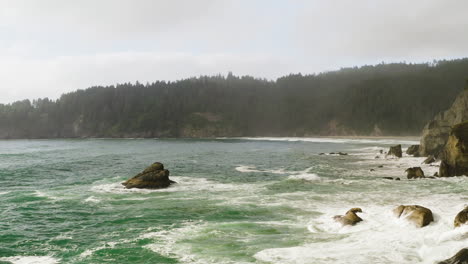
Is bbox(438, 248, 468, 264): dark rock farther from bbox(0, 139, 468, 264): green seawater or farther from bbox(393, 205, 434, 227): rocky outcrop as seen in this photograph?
bbox(393, 205, 434, 227): rocky outcrop

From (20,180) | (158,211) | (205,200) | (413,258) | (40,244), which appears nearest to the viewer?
(413,258)

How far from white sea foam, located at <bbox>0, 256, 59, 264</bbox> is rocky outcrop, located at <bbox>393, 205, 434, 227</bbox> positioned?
51.4 ft

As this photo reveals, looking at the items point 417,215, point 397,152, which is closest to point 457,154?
point 417,215

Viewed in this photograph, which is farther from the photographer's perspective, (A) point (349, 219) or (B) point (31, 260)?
(A) point (349, 219)

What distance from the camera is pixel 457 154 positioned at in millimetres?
Result: 33562

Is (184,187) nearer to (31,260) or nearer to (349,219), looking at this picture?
(349,219)

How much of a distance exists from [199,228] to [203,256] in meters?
4.31

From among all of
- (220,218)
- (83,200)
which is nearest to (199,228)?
(220,218)

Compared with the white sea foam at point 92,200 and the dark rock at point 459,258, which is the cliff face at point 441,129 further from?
the white sea foam at point 92,200

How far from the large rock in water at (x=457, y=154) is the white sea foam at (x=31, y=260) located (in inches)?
1307

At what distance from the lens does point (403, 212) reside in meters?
17.8

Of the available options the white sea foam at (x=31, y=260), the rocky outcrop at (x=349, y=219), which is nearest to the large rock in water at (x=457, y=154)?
the rocky outcrop at (x=349, y=219)

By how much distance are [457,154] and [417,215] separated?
2097 cm

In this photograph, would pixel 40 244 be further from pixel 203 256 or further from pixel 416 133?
pixel 416 133
